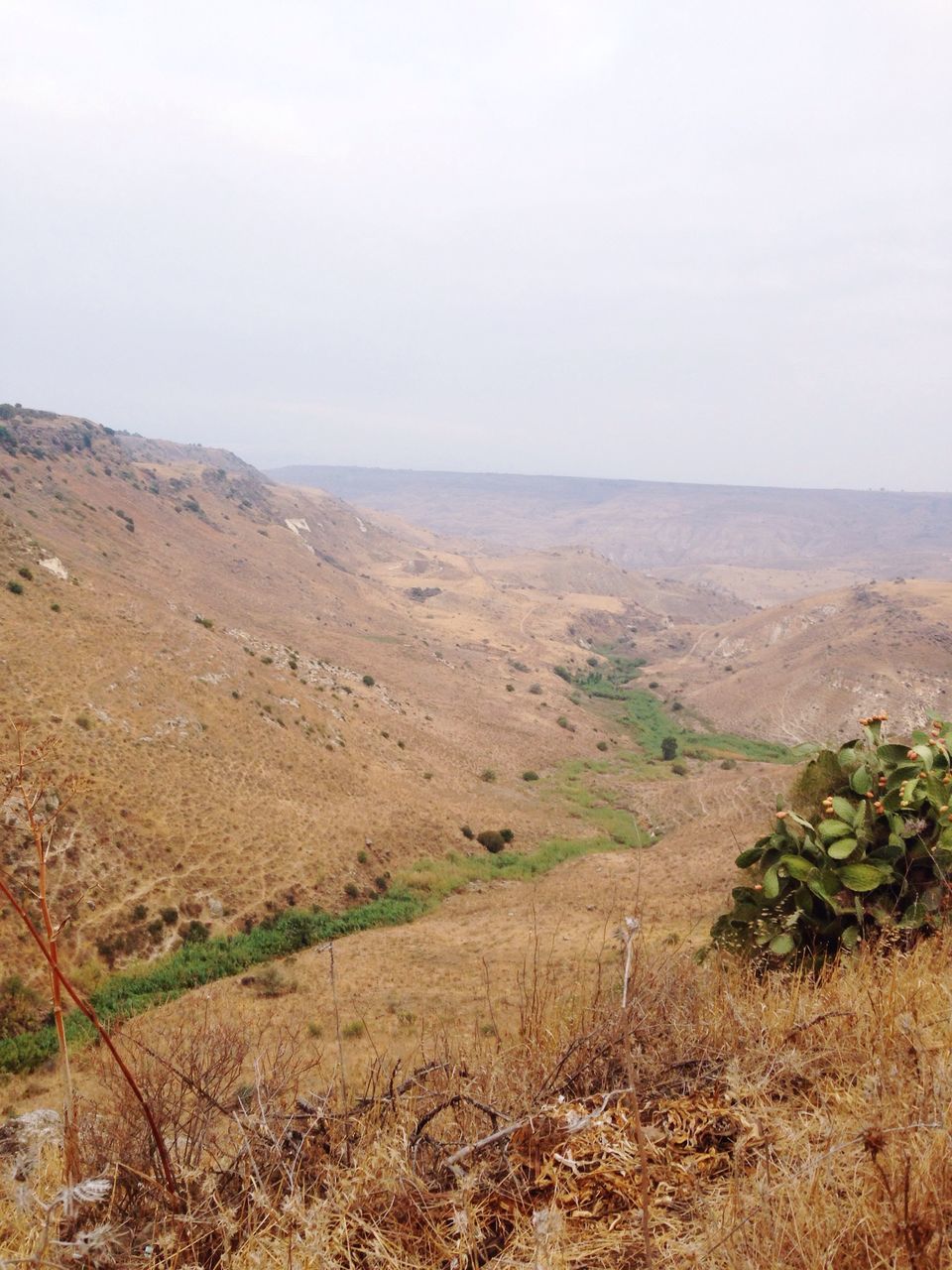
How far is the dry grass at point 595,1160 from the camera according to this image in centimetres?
209

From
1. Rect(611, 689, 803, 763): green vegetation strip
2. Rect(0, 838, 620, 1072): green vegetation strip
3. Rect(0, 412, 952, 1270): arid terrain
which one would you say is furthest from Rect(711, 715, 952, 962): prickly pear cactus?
Rect(611, 689, 803, 763): green vegetation strip

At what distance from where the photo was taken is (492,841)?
26.8 metres

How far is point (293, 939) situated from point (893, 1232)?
57.8 ft

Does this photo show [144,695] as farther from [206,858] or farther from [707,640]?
[707,640]

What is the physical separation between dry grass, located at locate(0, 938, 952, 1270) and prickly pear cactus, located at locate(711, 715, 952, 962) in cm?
194

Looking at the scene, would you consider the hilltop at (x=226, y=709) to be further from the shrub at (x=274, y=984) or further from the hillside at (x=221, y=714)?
the shrub at (x=274, y=984)

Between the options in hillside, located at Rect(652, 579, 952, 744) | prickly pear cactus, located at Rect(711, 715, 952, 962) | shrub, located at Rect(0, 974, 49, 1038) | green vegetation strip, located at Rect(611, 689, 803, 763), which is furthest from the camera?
hillside, located at Rect(652, 579, 952, 744)

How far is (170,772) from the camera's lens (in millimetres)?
21297

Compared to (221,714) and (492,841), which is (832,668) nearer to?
(492,841)

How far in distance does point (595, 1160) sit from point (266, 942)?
16406 millimetres

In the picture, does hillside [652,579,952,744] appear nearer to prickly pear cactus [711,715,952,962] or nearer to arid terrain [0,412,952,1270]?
arid terrain [0,412,952,1270]

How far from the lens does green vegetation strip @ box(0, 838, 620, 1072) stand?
12038 millimetres

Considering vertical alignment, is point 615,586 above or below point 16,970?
above

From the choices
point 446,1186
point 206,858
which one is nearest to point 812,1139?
point 446,1186
